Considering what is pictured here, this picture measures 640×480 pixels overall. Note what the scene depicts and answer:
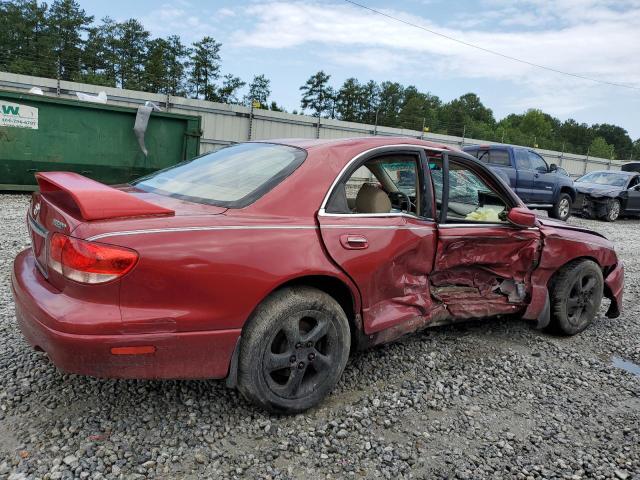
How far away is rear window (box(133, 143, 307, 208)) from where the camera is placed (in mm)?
2768

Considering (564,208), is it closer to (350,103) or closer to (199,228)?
(199,228)

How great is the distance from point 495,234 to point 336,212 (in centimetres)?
151

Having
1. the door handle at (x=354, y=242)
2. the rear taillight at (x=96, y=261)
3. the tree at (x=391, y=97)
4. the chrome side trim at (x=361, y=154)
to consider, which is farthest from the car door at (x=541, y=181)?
the tree at (x=391, y=97)

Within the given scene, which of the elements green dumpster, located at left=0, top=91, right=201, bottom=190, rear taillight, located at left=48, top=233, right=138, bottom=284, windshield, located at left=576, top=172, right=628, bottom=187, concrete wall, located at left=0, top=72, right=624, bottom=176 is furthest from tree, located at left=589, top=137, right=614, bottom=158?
rear taillight, located at left=48, top=233, right=138, bottom=284

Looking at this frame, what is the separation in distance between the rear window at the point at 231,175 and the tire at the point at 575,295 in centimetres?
259

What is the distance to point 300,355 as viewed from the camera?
271 centimetres

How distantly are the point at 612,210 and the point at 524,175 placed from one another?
13.4 feet

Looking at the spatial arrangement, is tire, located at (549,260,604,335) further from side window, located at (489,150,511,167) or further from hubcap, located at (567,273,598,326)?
side window, located at (489,150,511,167)

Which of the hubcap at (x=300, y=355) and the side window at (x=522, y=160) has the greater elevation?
the side window at (x=522, y=160)

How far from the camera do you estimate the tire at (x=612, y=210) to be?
1465 cm

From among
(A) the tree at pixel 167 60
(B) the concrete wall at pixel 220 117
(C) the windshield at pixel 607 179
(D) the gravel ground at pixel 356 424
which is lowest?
(D) the gravel ground at pixel 356 424

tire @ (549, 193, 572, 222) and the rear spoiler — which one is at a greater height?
the rear spoiler

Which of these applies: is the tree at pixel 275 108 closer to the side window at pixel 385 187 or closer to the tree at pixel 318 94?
the tree at pixel 318 94

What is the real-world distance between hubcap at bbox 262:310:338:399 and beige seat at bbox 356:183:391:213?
0.82m
